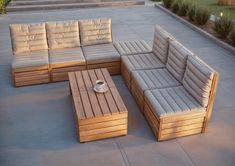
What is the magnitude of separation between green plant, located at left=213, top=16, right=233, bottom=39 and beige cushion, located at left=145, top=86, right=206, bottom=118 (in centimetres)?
395

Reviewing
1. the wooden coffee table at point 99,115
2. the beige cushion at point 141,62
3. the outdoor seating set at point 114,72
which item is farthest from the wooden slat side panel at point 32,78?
the beige cushion at point 141,62

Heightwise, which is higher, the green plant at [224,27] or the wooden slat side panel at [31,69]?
the green plant at [224,27]

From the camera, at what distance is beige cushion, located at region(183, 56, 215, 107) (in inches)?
161

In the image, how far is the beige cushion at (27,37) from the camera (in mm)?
6008

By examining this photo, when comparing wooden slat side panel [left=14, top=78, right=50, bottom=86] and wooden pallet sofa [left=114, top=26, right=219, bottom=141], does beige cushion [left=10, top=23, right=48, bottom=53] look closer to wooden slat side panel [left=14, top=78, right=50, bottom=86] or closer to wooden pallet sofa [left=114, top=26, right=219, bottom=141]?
wooden slat side panel [left=14, top=78, right=50, bottom=86]

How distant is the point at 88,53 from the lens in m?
6.11

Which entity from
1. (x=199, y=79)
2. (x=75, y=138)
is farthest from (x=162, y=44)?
(x=75, y=138)

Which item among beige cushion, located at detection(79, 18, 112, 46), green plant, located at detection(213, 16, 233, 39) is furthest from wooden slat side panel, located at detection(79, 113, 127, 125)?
green plant, located at detection(213, 16, 233, 39)

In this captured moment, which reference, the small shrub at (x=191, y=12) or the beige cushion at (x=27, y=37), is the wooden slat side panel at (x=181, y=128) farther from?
the small shrub at (x=191, y=12)

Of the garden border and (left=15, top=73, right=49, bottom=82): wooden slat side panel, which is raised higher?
the garden border

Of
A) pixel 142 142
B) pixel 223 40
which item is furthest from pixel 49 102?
pixel 223 40

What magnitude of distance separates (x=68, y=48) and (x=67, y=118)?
2056 mm

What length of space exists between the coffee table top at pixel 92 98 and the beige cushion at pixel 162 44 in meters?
1.20

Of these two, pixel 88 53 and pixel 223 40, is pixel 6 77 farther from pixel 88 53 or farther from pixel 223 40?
pixel 223 40
